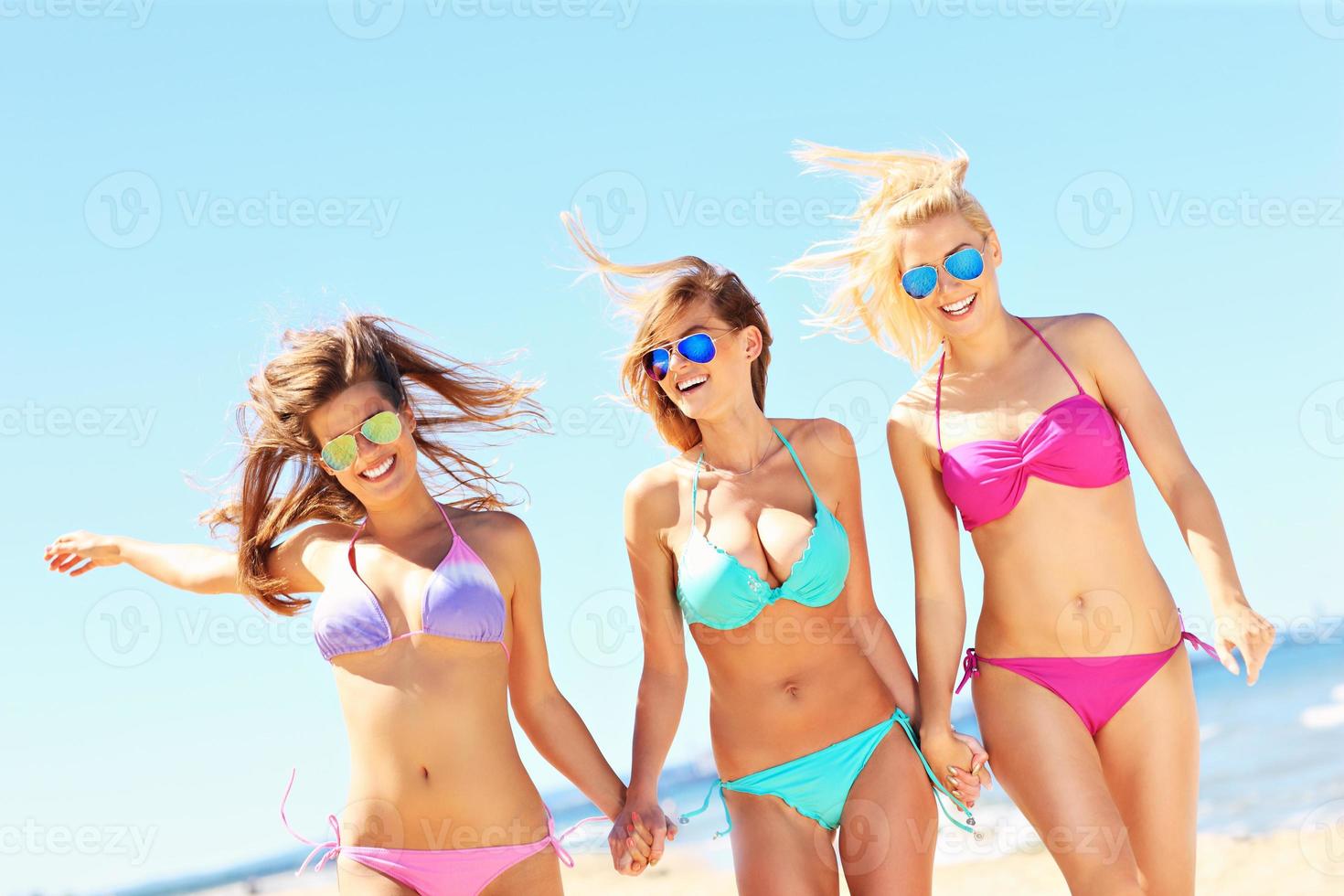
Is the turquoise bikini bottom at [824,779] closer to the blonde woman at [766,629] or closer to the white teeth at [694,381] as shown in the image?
the blonde woman at [766,629]

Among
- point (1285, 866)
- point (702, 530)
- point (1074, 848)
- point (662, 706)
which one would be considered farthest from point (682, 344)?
point (1285, 866)

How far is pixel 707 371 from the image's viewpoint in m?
5.38

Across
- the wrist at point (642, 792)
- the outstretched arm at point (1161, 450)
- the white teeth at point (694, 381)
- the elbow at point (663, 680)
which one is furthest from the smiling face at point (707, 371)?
the wrist at point (642, 792)

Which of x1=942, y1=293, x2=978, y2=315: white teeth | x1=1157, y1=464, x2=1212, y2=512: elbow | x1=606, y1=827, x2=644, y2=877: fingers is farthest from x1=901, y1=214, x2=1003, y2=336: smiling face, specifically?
x1=606, y1=827, x2=644, y2=877: fingers

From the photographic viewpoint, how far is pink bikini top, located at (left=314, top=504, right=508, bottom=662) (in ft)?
16.2

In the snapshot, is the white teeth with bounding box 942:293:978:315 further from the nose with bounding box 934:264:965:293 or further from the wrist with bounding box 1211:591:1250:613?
the wrist with bounding box 1211:591:1250:613

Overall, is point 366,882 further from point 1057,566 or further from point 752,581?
point 1057,566

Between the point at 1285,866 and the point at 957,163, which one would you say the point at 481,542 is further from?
the point at 1285,866

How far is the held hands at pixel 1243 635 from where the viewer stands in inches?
182

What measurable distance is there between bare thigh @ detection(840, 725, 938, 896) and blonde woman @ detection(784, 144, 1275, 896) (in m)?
0.15

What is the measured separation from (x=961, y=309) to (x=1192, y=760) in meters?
1.97

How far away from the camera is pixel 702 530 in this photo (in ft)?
17.3

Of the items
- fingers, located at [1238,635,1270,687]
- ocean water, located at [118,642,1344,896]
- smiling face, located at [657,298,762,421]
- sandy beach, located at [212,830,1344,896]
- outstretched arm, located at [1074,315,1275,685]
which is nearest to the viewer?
fingers, located at [1238,635,1270,687]

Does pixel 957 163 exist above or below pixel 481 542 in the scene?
above
